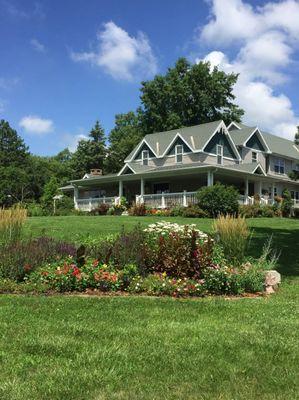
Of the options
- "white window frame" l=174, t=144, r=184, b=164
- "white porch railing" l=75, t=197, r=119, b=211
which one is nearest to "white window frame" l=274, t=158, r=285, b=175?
"white window frame" l=174, t=144, r=184, b=164

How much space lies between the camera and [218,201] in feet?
87.4

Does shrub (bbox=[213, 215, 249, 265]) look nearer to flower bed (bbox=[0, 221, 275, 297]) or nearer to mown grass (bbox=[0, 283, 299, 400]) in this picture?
flower bed (bbox=[0, 221, 275, 297])

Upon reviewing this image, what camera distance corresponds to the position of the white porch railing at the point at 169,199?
30564 mm

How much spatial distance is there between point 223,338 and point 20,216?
18.9ft

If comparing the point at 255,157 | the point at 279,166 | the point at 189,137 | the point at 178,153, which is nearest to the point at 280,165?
the point at 279,166

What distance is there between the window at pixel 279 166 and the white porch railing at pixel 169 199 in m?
15.2

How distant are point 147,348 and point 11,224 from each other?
18.3 ft

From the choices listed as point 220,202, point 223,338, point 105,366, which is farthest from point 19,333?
point 220,202

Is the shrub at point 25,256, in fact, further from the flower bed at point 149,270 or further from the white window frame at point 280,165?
the white window frame at point 280,165

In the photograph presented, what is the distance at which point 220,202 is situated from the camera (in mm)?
26562

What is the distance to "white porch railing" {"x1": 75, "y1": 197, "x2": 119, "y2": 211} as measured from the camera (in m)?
35.8

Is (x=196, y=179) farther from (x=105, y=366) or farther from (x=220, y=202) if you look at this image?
(x=105, y=366)

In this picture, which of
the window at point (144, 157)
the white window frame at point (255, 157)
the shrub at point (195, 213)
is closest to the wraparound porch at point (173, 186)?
the window at point (144, 157)

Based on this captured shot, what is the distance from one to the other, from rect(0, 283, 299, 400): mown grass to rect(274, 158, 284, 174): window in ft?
126
